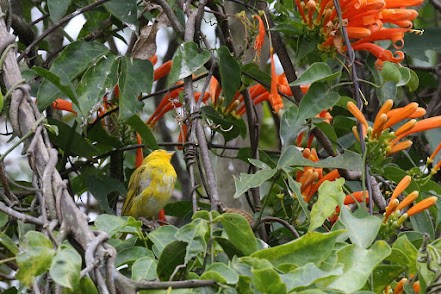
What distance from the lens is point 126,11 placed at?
3.44m

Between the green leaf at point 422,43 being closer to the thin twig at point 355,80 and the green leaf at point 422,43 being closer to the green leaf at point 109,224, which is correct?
the thin twig at point 355,80

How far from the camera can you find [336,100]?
3.10 meters

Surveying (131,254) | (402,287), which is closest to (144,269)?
(131,254)

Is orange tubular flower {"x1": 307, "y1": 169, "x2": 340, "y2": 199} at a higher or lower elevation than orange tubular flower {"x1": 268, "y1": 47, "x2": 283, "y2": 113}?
lower

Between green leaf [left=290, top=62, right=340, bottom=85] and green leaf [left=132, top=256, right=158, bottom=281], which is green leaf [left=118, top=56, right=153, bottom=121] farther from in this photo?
green leaf [left=132, top=256, right=158, bottom=281]

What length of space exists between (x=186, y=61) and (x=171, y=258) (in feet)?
3.57

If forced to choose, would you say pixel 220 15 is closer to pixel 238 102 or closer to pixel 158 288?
pixel 238 102

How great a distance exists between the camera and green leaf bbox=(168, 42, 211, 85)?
3125mm

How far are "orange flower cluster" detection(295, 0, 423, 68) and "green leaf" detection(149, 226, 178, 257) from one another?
47.8 inches

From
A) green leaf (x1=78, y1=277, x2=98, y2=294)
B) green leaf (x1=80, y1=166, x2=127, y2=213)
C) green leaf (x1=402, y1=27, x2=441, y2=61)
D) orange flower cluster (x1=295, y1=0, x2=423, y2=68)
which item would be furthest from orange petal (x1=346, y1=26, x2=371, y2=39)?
green leaf (x1=78, y1=277, x2=98, y2=294)

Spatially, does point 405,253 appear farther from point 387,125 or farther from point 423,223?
point 423,223

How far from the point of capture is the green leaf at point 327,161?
2820mm

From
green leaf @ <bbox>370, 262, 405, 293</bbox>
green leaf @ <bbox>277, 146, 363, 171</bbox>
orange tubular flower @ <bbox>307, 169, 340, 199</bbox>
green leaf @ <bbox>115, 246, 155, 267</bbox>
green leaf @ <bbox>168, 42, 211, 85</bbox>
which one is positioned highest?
green leaf @ <bbox>168, 42, 211, 85</bbox>

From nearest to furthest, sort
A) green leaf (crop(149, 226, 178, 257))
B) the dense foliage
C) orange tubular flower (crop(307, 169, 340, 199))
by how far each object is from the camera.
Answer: the dense foliage, green leaf (crop(149, 226, 178, 257)), orange tubular flower (crop(307, 169, 340, 199))
